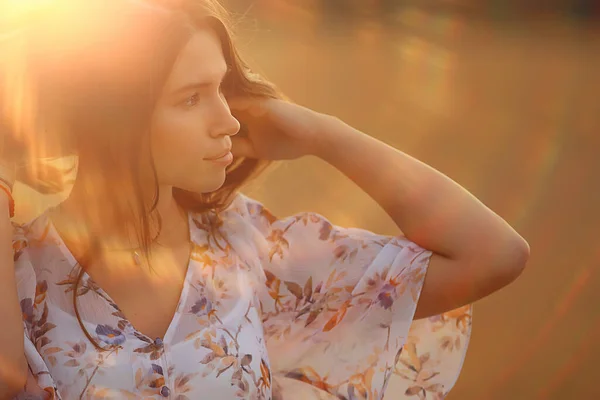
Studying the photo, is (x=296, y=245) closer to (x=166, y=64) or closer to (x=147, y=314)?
(x=147, y=314)

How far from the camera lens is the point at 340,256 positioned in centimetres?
137

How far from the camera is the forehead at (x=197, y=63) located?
116 centimetres

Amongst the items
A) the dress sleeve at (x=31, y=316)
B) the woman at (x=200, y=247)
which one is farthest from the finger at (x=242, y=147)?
the dress sleeve at (x=31, y=316)

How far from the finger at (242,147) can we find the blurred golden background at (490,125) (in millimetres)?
175

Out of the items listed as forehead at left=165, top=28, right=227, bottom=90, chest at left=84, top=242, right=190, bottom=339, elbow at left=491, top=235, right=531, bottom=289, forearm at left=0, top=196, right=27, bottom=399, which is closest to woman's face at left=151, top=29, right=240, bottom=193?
forehead at left=165, top=28, right=227, bottom=90

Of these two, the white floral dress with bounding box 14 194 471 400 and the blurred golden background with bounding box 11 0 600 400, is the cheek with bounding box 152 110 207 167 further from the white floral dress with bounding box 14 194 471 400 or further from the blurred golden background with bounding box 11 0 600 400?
the blurred golden background with bounding box 11 0 600 400

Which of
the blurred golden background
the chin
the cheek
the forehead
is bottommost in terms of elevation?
the blurred golden background

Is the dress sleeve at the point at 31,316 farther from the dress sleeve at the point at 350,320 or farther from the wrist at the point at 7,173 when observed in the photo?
the dress sleeve at the point at 350,320

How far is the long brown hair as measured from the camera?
3.83 ft

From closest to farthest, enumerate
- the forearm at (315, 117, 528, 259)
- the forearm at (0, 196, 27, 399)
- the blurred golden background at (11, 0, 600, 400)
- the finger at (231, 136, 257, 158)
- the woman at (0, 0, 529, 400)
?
the forearm at (0, 196, 27, 399)
the woman at (0, 0, 529, 400)
the forearm at (315, 117, 528, 259)
the finger at (231, 136, 257, 158)
the blurred golden background at (11, 0, 600, 400)

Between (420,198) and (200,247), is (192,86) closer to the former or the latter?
(200,247)

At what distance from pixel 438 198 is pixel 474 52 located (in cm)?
619

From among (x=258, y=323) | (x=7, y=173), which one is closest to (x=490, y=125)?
(x=258, y=323)

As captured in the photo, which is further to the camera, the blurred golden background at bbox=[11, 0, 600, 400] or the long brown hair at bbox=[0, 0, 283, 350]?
the blurred golden background at bbox=[11, 0, 600, 400]
